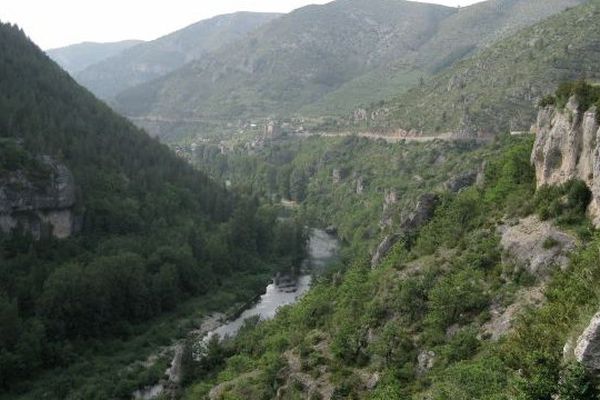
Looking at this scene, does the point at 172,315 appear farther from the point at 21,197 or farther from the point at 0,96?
the point at 0,96

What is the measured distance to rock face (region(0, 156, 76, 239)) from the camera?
8800cm

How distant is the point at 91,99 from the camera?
452 feet

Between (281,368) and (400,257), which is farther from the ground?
(400,257)

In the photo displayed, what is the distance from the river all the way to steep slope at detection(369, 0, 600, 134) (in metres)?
28.8

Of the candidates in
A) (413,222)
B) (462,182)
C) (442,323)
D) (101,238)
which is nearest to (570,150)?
(442,323)

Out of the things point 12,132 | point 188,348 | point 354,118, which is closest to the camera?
point 188,348

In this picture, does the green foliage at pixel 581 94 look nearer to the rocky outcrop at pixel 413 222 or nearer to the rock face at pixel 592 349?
the rocky outcrop at pixel 413 222

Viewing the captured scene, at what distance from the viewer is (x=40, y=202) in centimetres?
9206

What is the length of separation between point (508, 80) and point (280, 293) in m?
54.8

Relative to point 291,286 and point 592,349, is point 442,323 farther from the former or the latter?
point 291,286

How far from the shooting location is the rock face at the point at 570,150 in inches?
1510

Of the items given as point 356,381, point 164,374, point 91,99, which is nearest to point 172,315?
point 164,374

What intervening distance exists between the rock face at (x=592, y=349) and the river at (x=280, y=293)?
152 ft

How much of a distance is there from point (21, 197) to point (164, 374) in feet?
113
